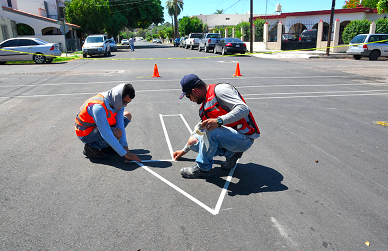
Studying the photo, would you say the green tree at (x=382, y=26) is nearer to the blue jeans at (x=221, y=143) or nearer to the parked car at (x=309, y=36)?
the parked car at (x=309, y=36)

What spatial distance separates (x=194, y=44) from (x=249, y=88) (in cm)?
2967

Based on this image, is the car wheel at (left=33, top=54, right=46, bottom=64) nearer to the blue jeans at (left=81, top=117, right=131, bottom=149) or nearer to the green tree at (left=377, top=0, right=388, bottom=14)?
the blue jeans at (left=81, top=117, right=131, bottom=149)

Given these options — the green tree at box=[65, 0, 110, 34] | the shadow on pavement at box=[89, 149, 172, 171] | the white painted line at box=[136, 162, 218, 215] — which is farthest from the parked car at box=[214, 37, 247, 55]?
the white painted line at box=[136, 162, 218, 215]

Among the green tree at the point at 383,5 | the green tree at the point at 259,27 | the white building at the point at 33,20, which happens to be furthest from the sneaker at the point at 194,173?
the green tree at the point at 259,27

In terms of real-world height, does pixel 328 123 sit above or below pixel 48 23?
below

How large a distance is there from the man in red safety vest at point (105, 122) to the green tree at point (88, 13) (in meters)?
44.2

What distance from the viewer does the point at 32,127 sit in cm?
649

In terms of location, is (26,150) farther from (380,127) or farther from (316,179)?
(380,127)

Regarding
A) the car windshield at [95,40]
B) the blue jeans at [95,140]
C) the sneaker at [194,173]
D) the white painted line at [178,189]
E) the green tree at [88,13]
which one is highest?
the green tree at [88,13]

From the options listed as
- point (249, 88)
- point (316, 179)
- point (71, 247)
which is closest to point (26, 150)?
point (71, 247)

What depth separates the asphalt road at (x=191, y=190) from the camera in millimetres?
3000

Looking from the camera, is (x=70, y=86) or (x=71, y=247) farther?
(x=70, y=86)

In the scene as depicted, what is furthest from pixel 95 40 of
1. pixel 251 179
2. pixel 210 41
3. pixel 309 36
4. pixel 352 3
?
pixel 352 3

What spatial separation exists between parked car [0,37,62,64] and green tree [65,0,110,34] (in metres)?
25.0
